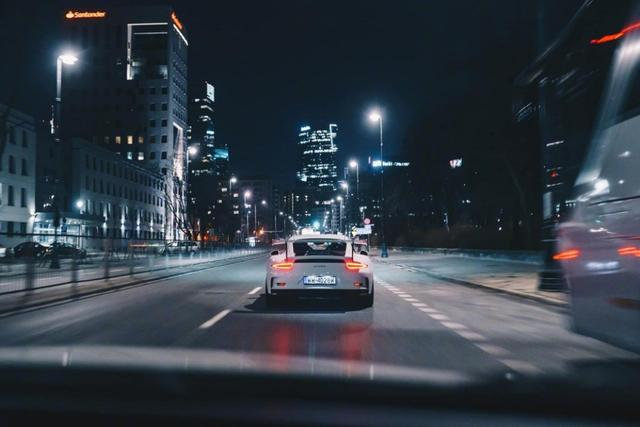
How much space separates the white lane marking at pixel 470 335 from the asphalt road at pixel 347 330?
0.02 m

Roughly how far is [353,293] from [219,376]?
713 centimetres

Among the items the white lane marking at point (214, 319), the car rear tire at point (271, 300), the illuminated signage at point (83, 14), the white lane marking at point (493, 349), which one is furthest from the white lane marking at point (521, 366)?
the illuminated signage at point (83, 14)

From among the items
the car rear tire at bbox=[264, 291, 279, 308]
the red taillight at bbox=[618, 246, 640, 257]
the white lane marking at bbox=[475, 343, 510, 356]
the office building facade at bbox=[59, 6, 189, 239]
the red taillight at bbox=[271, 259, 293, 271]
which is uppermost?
the office building facade at bbox=[59, 6, 189, 239]

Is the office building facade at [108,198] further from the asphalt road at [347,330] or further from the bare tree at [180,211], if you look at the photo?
the asphalt road at [347,330]

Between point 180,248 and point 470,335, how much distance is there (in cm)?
3226

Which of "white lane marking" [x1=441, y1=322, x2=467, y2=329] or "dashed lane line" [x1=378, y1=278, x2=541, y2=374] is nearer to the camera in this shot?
"dashed lane line" [x1=378, y1=278, x2=541, y2=374]

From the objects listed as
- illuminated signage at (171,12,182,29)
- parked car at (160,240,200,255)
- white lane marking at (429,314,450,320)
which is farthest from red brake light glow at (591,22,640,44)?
illuminated signage at (171,12,182,29)

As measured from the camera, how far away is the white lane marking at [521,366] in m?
7.14

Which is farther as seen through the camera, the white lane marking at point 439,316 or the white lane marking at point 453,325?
the white lane marking at point 439,316

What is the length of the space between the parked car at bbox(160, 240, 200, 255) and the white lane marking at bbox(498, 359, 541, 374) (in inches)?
1092

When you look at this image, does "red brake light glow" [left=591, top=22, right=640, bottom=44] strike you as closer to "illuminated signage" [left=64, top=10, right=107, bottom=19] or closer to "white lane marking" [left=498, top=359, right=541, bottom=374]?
"white lane marking" [left=498, top=359, right=541, bottom=374]

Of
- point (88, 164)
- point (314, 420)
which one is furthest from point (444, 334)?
point (88, 164)

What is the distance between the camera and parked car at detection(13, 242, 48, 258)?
56.4 ft

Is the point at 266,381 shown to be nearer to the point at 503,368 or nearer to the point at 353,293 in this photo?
the point at 503,368
